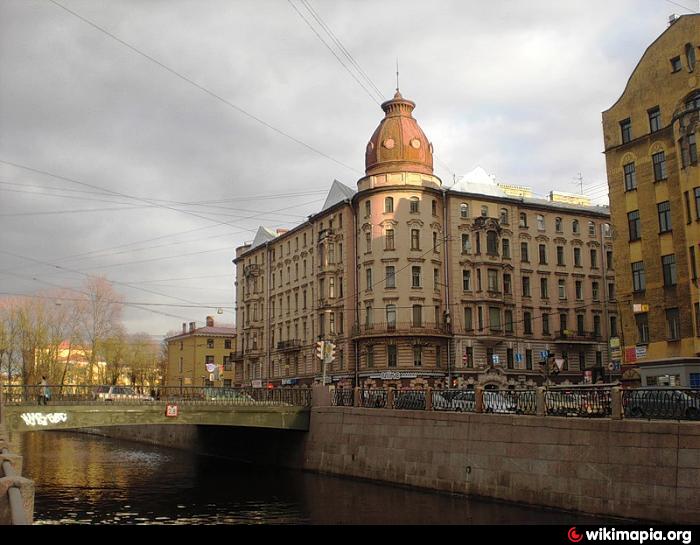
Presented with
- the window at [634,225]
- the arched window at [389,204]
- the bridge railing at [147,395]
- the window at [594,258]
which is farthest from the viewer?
the window at [594,258]

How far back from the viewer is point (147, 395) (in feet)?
147

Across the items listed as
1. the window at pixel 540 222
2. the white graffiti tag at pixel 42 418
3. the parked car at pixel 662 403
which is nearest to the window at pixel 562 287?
the window at pixel 540 222

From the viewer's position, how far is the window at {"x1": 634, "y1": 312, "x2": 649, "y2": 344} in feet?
125

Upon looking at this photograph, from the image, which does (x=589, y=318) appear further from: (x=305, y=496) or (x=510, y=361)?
(x=305, y=496)

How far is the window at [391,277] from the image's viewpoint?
5788cm

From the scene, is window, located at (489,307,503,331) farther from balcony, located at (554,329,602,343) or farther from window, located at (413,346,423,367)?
window, located at (413,346,423,367)

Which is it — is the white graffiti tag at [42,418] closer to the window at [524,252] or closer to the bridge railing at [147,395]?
the bridge railing at [147,395]

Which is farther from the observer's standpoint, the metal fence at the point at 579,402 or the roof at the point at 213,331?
the roof at the point at 213,331

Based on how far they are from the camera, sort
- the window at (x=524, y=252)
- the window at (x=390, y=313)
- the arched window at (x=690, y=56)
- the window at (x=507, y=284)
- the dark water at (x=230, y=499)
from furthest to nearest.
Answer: the window at (x=524, y=252), the window at (x=507, y=284), the window at (x=390, y=313), the arched window at (x=690, y=56), the dark water at (x=230, y=499)

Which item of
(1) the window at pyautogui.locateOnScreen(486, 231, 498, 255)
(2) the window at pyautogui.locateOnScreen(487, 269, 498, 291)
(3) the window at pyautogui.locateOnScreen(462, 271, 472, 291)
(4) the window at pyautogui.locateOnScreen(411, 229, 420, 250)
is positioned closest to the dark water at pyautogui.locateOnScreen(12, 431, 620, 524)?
(4) the window at pyautogui.locateOnScreen(411, 229, 420, 250)

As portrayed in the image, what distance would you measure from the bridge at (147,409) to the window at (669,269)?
1922cm

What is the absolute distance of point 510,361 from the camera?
6106 cm

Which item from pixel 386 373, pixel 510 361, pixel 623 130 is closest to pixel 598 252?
pixel 510 361

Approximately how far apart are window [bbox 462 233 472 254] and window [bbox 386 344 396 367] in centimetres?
1068
